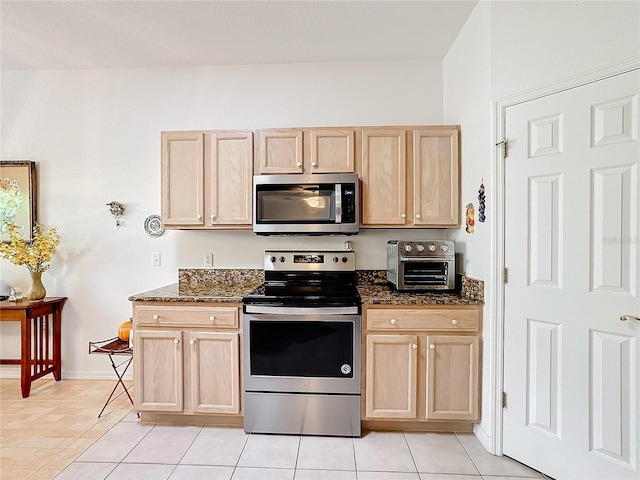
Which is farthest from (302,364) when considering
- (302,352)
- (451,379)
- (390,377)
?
(451,379)

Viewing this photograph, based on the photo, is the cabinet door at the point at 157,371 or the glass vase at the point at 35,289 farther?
the glass vase at the point at 35,289

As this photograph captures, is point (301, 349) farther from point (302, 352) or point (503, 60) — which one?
point (503, 60)

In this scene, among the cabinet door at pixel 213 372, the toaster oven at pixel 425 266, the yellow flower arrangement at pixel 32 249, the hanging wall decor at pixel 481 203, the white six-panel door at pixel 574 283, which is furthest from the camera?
the yellow flower arrangement at pixel 32 249

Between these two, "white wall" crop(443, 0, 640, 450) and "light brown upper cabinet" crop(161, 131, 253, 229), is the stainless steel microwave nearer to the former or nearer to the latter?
"light brown upper cabinet" crop(161, 131, 253, 229)

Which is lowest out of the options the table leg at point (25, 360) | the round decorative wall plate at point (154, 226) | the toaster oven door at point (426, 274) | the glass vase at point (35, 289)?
the table leg at point (25, 360)

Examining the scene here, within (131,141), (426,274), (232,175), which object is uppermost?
(131,141)

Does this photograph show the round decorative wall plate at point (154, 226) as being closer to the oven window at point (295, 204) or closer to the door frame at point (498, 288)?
the oven window at point (295, 204)

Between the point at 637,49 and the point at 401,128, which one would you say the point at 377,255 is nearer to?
the point at 401,128

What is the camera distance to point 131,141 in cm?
301

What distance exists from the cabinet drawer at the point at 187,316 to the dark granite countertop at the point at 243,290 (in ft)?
0.19

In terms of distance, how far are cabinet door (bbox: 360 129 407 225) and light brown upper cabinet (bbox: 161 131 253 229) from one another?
875mm

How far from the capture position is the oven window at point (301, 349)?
2207 mm

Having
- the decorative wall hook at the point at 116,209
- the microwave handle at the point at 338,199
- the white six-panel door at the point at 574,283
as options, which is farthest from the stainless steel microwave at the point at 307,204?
the decorative wall hook at the point at 116,209

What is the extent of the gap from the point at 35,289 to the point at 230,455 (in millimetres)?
2248
